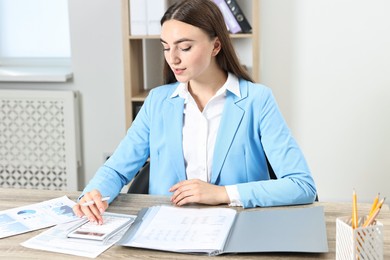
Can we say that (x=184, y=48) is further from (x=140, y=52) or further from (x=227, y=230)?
(x=140, y=52)

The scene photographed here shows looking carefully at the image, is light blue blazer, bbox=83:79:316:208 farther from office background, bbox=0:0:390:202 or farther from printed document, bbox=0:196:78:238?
office background, bbox=0:0:390:202

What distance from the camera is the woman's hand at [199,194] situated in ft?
5.11

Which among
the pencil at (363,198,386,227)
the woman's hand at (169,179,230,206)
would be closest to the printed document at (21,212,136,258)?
the woman's hand at (169,179,230,206)

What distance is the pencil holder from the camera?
111 cm

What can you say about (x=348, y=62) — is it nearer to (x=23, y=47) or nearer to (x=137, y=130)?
(x=137, y=130)

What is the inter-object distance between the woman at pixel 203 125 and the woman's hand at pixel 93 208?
2.1 inches

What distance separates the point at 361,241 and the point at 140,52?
224 cm

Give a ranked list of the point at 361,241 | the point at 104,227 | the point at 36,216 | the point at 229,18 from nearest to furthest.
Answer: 1. the point at 361,241
2. the point at 104,227
3. the point at 36,216
4. the point at 229,18

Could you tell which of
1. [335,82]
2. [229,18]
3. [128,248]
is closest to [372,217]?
Answer: [128,248]

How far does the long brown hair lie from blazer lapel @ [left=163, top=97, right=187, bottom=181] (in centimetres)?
19

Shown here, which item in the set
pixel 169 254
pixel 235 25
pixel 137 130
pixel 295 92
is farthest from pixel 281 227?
pixel 295 92

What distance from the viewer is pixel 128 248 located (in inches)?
51.6

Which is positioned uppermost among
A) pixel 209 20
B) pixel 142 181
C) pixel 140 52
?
pixel 209 20

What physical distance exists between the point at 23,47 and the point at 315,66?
1709mm
